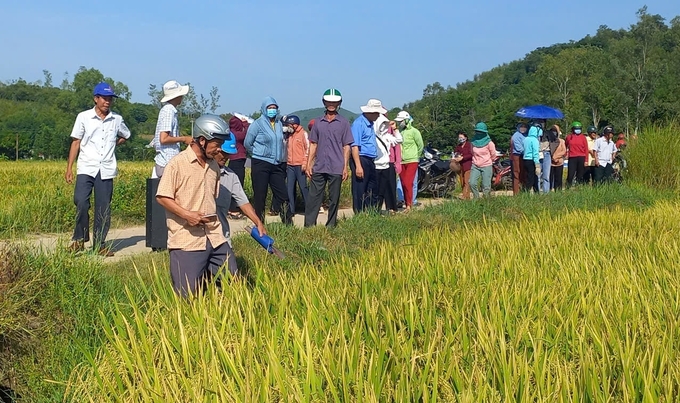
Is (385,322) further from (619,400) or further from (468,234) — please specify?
(468,234)

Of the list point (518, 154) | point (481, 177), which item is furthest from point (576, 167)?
point (481, 177)

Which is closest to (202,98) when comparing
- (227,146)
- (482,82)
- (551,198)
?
(551,198)

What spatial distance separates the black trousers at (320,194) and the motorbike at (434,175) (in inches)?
280

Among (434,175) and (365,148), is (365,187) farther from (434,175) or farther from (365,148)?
(434,175)

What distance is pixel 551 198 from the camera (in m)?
10.3

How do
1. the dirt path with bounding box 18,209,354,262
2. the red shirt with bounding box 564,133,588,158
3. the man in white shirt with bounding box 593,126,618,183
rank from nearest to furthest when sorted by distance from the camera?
the dirt path with bounding box 18,209,354,262 → the red shirt with bounding box 564,133,588,158 → the man in white shirt with bounding box 593,126,618,183

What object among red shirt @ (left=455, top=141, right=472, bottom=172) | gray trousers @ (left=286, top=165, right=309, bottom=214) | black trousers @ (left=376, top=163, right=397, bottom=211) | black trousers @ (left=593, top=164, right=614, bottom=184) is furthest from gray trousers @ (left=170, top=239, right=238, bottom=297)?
black trousers @ (left=593, top=164, right=614, bottom=184)

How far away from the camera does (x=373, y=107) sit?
31.4 feet

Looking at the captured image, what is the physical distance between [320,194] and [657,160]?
7870mm

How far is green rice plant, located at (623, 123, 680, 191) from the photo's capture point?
12789mm

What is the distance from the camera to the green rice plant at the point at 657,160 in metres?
12.8

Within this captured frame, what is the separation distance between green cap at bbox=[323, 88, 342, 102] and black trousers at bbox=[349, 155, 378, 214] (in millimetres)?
1550

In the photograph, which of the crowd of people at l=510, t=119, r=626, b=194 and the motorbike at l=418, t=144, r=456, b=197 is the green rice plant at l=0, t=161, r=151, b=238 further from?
the crowd of people at l=510, t=119, r=626, b=194

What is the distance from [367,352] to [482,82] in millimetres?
148801
